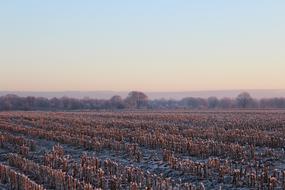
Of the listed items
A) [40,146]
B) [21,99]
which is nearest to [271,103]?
[21,99]

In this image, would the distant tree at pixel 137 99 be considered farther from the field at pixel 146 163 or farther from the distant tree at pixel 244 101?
the field at pixel 146 163

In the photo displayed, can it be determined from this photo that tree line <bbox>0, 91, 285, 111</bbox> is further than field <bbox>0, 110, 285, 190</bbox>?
Yes

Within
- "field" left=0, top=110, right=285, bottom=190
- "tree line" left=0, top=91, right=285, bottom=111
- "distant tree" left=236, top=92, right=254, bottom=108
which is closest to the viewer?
"field" left=0, top=110, right=285, bottom=190

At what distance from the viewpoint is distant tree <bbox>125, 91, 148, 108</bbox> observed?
6389 inches

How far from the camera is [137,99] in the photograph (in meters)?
174

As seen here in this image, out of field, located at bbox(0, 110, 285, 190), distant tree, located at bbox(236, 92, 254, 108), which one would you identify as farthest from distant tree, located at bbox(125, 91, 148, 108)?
field, located at bbox(0, 110, 285, 190)

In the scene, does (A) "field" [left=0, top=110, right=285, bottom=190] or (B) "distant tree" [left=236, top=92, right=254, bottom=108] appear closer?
(A) "field" [left=0, top=110, right=285, bottom=190]

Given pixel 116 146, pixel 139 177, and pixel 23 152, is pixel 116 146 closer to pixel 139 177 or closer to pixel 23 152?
pixel 23 152

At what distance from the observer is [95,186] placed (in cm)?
1706

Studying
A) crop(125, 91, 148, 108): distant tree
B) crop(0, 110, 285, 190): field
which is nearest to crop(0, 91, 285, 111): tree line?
crop(125, 91, 148, 108): distant tree

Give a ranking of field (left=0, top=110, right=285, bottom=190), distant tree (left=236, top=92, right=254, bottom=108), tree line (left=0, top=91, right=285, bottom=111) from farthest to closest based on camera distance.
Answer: distant tree (left=236, top=92, right=254, bottom=108)
tree line (left=0, top=91, right=285, bottom=111)
field (left=0, top=110, right=285, bottom=190)

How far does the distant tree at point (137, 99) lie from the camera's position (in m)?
162

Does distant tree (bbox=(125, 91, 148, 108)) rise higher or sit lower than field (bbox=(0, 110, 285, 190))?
higher

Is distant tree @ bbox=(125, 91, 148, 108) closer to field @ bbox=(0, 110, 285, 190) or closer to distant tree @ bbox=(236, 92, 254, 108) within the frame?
distant tree @ bbox=(236, 92, 254, 108)
